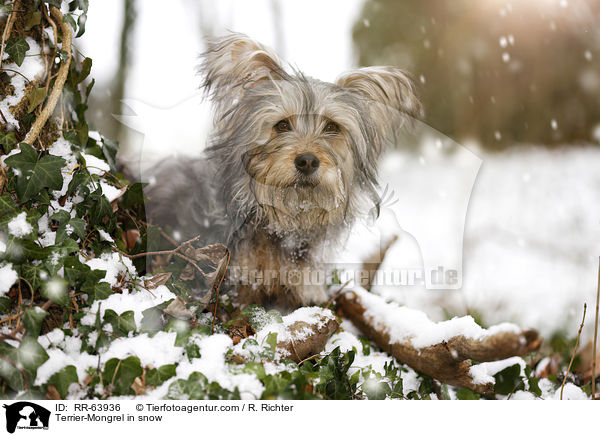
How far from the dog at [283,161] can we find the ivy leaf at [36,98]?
830mm

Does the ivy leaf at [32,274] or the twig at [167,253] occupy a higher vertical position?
the twig at [167,253]

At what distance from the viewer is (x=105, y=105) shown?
8.39 feet

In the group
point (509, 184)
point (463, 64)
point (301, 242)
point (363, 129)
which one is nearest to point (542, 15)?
point (463, 64)

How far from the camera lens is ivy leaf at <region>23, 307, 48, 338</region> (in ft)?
3.95

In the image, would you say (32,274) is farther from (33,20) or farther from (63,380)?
(33,20)

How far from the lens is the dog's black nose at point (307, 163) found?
2.02 metres

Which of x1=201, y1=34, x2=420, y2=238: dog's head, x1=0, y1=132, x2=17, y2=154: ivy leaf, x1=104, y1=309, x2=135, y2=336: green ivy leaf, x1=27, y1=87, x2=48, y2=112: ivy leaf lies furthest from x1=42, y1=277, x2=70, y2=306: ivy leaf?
x1=201, y1=34, x2=420, y2=238: dog's head

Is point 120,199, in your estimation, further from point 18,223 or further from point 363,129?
point 363,129

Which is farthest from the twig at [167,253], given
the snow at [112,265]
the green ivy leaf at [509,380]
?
the green ivy leaf at [509,380]

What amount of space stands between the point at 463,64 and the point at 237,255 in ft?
7.91

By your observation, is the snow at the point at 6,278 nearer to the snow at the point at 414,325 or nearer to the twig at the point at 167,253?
the twig at the point at 167,253

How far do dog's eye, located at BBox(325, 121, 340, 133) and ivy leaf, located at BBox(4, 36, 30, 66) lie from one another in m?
1.35
